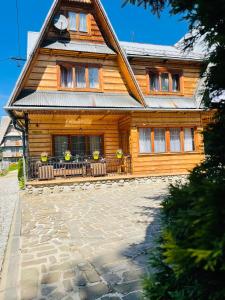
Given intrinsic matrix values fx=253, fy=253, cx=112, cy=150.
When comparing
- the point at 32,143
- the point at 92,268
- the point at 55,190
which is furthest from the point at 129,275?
the point at 32,143

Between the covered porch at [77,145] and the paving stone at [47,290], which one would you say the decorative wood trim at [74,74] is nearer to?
the covered porch at [77,145]

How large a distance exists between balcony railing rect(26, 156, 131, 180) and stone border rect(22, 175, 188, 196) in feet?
1.65

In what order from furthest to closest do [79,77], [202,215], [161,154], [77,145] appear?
[77,145] → [161,154] → [79,77] → [202,215]

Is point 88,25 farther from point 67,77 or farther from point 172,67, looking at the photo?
point 172,67

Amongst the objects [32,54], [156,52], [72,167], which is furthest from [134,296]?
[156,52]

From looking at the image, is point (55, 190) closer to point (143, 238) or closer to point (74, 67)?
point (74, 67)

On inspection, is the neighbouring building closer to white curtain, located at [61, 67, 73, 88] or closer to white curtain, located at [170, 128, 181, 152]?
white curtain, located at [61, 67, 73, 88]

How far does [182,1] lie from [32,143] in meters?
13.1

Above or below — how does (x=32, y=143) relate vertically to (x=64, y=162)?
above

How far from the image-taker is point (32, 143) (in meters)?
14.1

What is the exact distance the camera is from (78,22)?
14727 mm

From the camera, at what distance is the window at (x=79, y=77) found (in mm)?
14184

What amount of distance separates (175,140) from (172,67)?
4.65m

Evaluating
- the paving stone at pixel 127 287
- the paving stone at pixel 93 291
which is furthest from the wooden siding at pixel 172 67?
the paving stone at pixel 93 291
